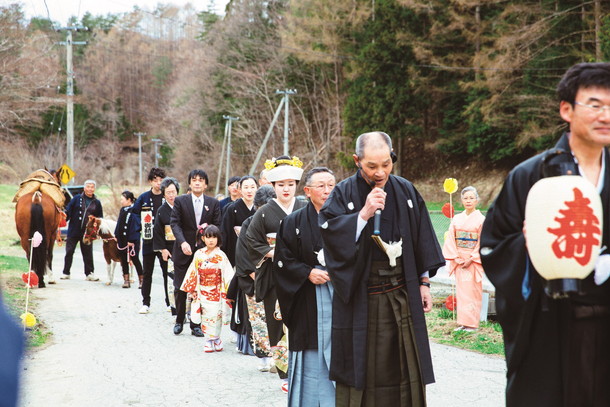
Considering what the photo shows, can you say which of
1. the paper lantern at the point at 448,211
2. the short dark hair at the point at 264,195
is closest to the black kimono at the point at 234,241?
the short dark hair at the point at 264,195

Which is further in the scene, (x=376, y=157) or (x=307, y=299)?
(x=307, y=299)

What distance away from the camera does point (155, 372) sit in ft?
23.7

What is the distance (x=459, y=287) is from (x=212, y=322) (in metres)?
3.44

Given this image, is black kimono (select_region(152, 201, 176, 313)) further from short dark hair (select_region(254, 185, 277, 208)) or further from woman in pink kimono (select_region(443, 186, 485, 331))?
woman in pink kimono (select_region(443, 186, 485, 331))

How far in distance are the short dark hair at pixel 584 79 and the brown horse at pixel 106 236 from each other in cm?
1207

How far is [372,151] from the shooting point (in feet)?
14.7

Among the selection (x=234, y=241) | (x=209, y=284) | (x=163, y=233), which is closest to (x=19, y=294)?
(x=163, y=233)

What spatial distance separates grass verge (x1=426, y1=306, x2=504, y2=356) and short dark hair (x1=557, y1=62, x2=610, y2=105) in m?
5.36

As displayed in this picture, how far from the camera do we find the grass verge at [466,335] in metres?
8.28

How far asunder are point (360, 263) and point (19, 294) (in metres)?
9.30

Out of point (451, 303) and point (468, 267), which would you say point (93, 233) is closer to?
point (451, 303)

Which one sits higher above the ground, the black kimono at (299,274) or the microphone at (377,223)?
the microphone at (377,223)

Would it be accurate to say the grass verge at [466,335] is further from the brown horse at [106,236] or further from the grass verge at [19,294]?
the brown horse at [106,236]

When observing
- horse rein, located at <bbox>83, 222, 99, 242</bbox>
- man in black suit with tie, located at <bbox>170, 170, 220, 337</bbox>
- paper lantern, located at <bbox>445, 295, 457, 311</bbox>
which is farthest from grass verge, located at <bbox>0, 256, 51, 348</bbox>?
paper lantern, located at <bbox>445, 295, 457, 311</bbox>
